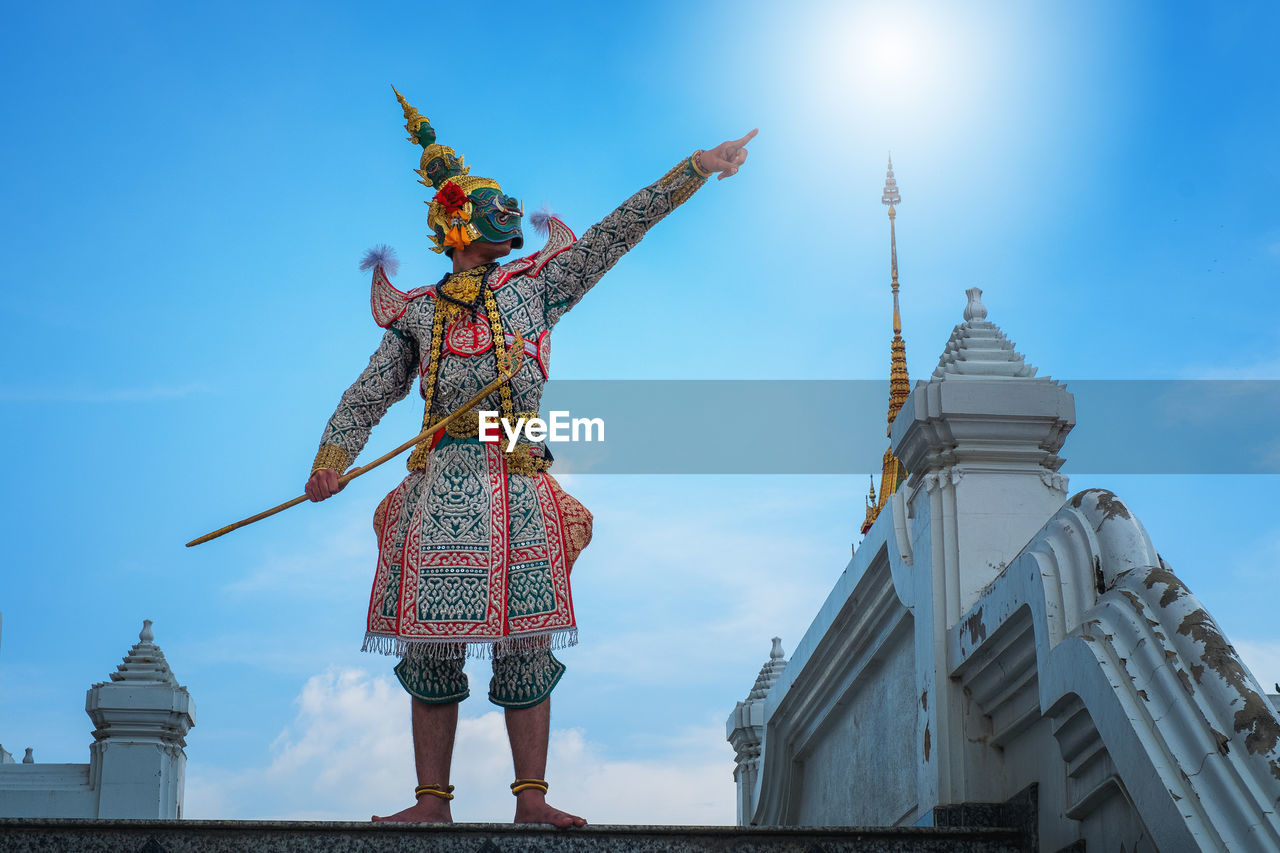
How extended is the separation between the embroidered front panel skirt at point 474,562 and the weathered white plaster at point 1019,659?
1.29 metres

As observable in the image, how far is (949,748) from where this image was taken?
16.2 ft

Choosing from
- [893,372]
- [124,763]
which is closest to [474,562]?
[124,763]

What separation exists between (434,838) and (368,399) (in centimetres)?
196

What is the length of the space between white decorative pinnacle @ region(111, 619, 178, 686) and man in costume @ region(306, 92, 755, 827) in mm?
4600

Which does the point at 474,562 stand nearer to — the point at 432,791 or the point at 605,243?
the point at 432,791

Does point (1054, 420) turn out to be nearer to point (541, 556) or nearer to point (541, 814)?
point (541, 556)

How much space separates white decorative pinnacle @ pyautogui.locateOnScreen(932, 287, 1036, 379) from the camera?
5.27 metres

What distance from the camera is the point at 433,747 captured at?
500 centimetres

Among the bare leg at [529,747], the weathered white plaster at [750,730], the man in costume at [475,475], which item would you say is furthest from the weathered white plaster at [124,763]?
the bare leg at [529,747]

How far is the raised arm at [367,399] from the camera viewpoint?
5.38m

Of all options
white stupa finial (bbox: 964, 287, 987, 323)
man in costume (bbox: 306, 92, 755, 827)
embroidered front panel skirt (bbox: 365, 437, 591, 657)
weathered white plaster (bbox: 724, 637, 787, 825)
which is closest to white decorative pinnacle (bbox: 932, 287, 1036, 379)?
white stupa finial (bbox: 964, 287, 987, 323)

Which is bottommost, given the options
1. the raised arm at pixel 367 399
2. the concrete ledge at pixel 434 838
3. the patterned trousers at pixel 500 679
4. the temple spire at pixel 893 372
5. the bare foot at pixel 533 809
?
the concrete ledge at pixel 434 838

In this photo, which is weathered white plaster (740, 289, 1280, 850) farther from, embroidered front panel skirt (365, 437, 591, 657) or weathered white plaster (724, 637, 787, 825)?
weathered white plaster (724, 637, 787, 825)

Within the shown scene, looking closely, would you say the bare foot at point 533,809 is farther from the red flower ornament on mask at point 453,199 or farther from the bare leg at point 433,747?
the red flower ornament on mask at point 453,199
